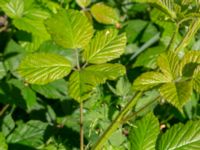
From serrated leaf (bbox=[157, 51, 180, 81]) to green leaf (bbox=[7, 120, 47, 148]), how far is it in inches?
30.0

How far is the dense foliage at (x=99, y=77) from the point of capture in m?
1.09

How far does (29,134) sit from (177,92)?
88 cm

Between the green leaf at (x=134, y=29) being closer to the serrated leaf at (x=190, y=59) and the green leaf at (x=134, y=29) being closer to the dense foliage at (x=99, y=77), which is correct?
the dense foliage at (x=99, y=77)

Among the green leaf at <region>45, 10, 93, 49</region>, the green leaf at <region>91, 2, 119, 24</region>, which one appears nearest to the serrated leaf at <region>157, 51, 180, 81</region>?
the green leaf at <region>45, 10, 93, 49</region>

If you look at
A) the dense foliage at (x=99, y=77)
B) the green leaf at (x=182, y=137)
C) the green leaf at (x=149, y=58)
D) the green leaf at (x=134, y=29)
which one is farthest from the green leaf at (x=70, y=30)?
the green leaf at (x=134, y=29)

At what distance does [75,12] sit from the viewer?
130 centimetres

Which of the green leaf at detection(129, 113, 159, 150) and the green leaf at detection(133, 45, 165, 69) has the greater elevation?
the green leaf at detection(129, 113, 159, 150)

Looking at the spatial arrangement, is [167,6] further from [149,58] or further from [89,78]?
[149,58]

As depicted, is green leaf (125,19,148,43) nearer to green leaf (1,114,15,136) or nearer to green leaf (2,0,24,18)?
green leaf (2,0,24,18)

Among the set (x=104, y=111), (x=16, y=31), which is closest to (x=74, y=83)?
(x=104, y=111)

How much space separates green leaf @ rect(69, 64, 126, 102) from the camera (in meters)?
1.13

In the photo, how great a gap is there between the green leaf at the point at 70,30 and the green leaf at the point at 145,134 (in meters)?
0.25

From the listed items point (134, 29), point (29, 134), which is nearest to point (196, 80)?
point (29, 134)

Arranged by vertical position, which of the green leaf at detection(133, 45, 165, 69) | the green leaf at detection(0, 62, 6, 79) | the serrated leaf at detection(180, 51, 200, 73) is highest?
the serrated leaf at detection(180, 51, 200, 73)
